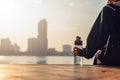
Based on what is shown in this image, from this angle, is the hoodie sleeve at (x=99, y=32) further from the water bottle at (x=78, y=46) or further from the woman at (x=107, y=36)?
the water bottle at (x=78, y=46)

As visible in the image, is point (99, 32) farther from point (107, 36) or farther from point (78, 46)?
point (78, 46)

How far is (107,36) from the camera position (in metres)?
5.02

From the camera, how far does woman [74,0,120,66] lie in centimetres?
495

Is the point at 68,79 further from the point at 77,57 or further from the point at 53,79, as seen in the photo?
the point at 77,57

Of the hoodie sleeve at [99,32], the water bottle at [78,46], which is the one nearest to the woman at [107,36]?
the hoodie sleeve at [99,32]

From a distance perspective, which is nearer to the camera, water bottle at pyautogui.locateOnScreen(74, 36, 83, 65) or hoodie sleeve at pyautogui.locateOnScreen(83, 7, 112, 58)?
hoodie sleeve at pyautogui.locateOnScreen(83, 7, 112, 58)

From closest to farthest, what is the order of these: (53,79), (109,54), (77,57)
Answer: (53,79), (109,54), (77,57)

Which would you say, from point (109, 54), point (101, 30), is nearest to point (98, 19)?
point (101, 30)

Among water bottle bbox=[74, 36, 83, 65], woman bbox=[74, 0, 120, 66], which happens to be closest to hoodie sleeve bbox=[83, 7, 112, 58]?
woman bbox=[74, 0, 120, 66]

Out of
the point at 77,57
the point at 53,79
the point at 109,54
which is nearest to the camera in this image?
the point at 53,79

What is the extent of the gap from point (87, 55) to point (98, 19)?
584 millimetres

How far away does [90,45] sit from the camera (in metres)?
5.12

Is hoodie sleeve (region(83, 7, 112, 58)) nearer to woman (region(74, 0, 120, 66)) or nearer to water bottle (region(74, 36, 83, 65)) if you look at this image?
woman (region(74, 0, 120, 66))

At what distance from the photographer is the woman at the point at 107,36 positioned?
4.95 metres
